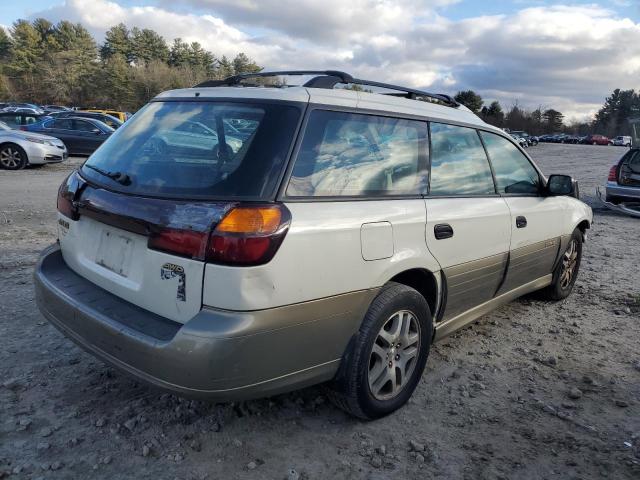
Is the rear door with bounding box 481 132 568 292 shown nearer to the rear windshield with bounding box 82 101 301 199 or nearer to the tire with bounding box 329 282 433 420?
the tire with bounding box 329 282 433 420

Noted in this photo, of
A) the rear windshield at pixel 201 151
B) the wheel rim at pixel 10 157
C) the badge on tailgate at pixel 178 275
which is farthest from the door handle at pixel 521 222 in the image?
the wheel rim at pixel 10 157

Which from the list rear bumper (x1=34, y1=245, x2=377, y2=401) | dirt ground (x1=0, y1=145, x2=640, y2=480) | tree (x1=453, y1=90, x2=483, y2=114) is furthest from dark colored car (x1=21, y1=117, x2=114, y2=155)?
tree (x1=453, y1=90, x2=483, y2=114)

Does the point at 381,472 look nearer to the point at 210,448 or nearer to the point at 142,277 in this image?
the point at 210,448

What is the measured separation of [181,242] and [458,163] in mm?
2012

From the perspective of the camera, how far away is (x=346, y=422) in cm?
292

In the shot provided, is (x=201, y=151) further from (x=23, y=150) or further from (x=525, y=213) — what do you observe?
(x=23, y=150)

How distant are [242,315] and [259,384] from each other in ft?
1.16

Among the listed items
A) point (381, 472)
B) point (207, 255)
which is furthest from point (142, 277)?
point (381, 472)

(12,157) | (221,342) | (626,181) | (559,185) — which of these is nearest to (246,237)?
(221,342)

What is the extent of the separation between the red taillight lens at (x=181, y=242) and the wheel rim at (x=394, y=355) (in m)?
1.10

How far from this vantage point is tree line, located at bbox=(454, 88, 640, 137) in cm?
9319

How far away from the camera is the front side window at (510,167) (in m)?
3.90

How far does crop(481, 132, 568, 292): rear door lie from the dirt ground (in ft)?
1.96

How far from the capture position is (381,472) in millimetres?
2510
